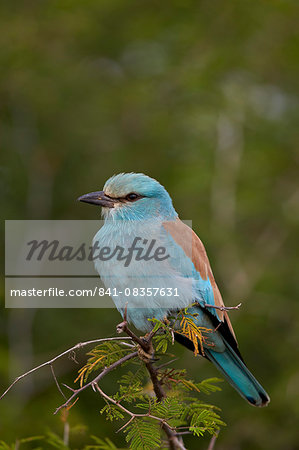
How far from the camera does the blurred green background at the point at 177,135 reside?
6.80m

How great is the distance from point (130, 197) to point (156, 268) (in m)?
0.64

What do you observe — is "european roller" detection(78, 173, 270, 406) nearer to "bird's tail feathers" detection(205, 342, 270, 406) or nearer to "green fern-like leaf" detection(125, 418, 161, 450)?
"bird's tail feathers" detection(205, 342, 270, 406)

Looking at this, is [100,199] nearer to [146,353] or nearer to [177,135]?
[146,353]

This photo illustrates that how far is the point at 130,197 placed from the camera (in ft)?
14.6

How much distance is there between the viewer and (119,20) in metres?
8.61

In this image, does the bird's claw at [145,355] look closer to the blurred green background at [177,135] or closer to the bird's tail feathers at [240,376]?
the bird's tail feathers at [240,376]

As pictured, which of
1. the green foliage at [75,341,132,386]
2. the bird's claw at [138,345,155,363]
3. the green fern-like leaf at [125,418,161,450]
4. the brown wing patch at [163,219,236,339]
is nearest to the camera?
the green fern-like leaf at [125,418,161,450]

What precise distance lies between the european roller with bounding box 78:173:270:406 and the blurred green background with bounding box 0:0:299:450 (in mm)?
1918

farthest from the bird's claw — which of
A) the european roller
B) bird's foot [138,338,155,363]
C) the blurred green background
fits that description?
the blurred green background

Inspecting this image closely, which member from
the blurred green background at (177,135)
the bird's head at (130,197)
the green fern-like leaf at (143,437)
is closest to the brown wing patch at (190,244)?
the bird's head at (130,197)

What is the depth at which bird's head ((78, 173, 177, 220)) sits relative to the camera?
4.38 m

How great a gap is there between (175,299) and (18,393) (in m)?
2.76

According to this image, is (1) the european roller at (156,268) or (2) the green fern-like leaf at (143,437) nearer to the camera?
(2) the green fern-like leaf at (143,437)

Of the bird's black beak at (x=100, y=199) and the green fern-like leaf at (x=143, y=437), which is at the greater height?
the bird's black beak at (x=100, y=199)
